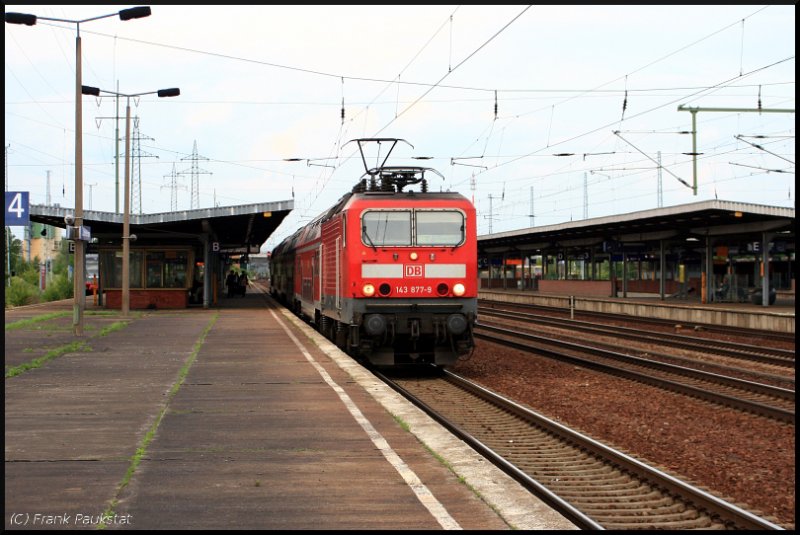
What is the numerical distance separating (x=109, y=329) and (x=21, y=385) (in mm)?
10748

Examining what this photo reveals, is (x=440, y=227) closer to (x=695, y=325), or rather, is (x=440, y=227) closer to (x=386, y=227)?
(x=386, y=227)

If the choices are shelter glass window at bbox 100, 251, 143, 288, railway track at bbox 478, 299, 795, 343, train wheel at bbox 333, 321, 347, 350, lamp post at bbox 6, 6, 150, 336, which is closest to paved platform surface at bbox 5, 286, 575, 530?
train wheel at bbox 333, 321, 347, 350

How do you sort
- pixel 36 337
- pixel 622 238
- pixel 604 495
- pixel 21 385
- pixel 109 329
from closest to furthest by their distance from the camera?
pixel 604 495
pixel 21 385
pixel 36 337
pixel 109 329
pixel 622 238

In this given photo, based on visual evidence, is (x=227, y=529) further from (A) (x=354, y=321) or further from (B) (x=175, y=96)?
(B) (x=175, y=96)

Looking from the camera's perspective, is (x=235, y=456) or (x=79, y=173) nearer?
(x=235, y=456)

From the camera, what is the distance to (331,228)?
1552cm

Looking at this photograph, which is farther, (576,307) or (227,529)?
(576,307)

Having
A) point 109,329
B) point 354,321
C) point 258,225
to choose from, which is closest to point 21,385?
point 354,321

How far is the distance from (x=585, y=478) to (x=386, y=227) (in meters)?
7.13

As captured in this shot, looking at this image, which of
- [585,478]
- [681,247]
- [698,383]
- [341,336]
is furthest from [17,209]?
[681,247]

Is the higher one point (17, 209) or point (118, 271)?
point (17, 209)

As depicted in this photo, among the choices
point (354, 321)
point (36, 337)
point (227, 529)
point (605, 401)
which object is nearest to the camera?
point (227, 529)

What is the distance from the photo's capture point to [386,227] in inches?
534

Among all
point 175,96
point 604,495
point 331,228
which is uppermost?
point 175,96
